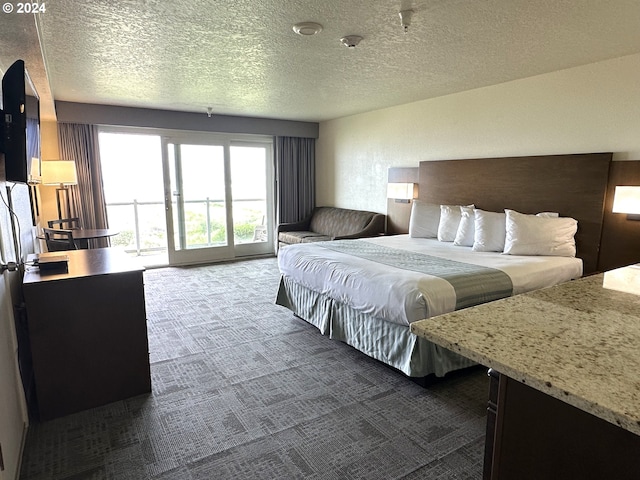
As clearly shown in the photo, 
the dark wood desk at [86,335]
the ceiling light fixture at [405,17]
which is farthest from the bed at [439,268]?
the ceiling light fixture at [405,17]

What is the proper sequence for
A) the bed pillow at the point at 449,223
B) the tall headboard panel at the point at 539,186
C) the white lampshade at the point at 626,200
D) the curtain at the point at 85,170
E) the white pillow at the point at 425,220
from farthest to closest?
the curtain at the point at 85,170
the white pillow at the point at 425,220
the bed pillow at the point at 449,223
the tall headboard panel at the point at 539,186
the white lampshade at the point at 626,200

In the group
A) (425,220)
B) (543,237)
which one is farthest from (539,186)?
(425,220)

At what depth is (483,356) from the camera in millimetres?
974

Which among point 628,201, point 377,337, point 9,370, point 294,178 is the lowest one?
point 377,337

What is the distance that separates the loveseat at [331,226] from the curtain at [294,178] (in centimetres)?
27

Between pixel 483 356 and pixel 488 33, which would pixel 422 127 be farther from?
pixel 483 356

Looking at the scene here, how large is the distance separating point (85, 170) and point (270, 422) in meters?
4.65

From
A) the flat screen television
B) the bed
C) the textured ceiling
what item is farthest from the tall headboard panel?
the flat screen television

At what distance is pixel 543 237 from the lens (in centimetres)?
334

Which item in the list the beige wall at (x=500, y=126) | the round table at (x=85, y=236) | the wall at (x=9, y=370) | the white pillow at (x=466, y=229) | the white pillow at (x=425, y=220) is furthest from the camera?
the white pillow at (x=425, y=220)

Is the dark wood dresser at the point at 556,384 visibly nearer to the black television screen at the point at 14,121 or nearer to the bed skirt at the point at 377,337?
the bed skirt at the point at 377,337

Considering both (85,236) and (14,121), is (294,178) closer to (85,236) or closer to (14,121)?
(85,236)

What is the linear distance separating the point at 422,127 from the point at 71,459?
182 inches

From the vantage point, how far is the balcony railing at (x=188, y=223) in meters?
6.23
